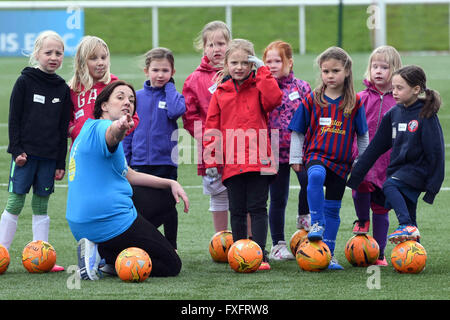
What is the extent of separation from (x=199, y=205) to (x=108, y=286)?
4185 mm

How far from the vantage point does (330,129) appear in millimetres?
7426

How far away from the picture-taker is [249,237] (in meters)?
8.20

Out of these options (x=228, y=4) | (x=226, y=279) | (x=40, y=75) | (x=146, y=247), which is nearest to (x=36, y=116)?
(x=40, y=75)

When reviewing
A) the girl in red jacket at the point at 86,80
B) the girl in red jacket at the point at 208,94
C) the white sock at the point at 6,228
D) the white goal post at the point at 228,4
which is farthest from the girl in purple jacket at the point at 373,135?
the white goal post at the point at 228,4

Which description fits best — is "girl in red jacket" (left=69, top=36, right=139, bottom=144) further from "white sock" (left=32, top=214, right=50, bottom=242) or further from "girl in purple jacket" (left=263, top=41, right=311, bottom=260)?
"girl in purple jacket" (left=263, top=41, right=311, bottom=260)

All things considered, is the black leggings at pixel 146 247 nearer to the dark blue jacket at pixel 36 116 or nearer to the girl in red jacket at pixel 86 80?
the dark blue jacket at pixel 36 116

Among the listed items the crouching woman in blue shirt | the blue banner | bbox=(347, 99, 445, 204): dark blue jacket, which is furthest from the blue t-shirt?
the blue banner

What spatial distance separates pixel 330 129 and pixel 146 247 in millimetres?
1756

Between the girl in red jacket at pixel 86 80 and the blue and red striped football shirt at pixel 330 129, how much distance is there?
4.80 ft

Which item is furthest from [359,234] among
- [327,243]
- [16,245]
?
[16,245]

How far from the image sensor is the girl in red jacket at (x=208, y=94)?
8.21m

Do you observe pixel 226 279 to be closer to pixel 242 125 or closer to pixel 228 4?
pixel 242 125

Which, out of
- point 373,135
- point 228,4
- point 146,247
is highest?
point 228,4

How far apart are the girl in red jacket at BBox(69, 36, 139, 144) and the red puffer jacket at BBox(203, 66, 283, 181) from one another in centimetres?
76
